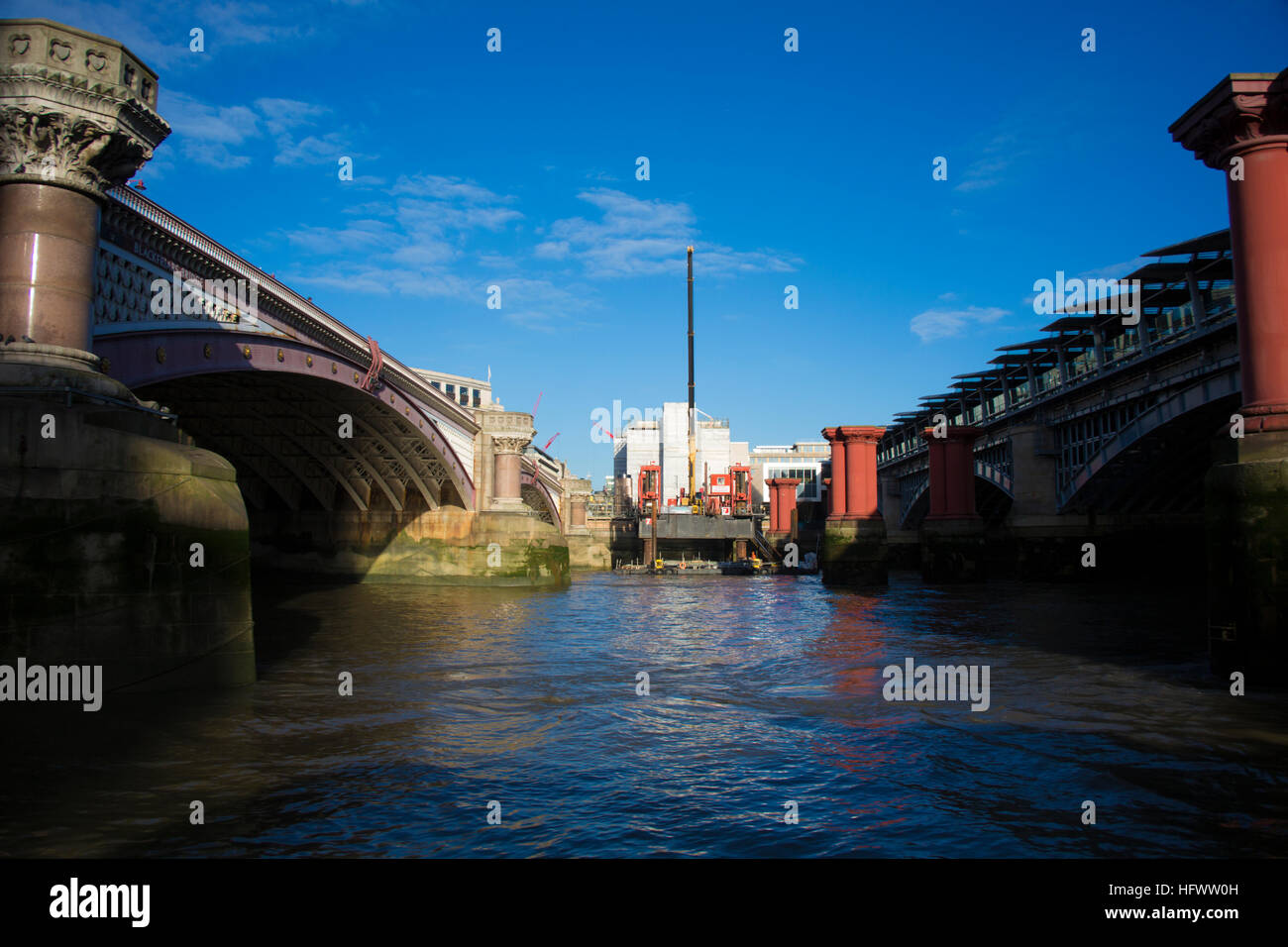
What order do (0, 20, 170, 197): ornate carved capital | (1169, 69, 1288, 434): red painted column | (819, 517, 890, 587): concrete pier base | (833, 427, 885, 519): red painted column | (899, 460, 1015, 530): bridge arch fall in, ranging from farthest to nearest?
(899, 460, 1015, 530): bridge arch < (833, 427, 885, 519): red painted column < (819, 517, 890, 587): concrete pier base < (1169, 69, 1288, 434): red painted column < (0, 20, 170, 197): ornate carved capital

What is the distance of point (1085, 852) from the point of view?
515 cm

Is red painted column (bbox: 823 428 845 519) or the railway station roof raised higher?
the railway station roof

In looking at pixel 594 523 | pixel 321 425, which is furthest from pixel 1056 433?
pixel 594 523

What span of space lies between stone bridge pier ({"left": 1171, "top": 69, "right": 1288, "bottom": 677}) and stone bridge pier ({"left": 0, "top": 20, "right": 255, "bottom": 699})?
11.7 meters

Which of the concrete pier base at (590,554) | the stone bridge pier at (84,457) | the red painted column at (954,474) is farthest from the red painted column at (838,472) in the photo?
the stone bridge pier at (84,457)

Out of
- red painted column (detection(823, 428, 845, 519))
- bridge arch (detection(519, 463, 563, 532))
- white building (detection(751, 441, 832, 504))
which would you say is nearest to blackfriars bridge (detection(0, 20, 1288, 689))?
red painted column (detection(823, 428, 845, 519))

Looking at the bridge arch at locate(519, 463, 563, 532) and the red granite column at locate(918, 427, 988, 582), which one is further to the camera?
the bridge arch at locate(519, 463, 563, 532)

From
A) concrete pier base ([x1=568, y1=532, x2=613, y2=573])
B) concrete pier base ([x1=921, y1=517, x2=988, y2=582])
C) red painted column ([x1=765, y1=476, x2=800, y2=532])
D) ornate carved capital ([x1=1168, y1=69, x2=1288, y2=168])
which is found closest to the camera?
ornate carved capital ([x1=1168, y1=69, x2=1288, y2=168])

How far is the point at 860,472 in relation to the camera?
36.6 meters

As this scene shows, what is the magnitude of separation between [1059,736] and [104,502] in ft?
32.5

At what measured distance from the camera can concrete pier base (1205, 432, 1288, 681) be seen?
9.39 metres

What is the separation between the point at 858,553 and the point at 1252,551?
26.7 meters

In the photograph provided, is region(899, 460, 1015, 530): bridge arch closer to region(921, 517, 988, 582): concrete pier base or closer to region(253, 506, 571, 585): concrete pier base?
region(921, 517, 988, 582): concrete pier base
